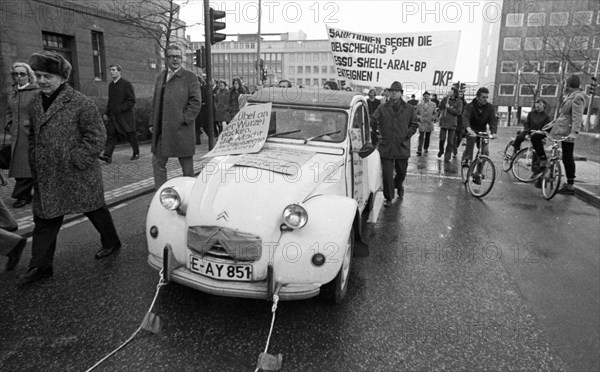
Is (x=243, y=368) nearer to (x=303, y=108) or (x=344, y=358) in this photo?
(x=344, y=358)

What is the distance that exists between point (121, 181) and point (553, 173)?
8.11 m

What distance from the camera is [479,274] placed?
4.39 meters

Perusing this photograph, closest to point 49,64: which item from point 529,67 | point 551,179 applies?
point 551,179

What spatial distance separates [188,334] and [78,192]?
1.85 m

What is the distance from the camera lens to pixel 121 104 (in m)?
9.80

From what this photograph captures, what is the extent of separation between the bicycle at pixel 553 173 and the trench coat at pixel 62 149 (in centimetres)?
764

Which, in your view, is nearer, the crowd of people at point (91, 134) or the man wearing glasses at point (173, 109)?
the crowd of people at point (91, 134)

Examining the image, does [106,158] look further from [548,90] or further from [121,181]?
[548,90]

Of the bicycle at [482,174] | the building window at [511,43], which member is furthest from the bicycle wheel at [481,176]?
the building window at [511,43]

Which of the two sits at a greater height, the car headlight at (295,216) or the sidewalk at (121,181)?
the car headlight at (295,216)

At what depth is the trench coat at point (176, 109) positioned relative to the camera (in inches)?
216

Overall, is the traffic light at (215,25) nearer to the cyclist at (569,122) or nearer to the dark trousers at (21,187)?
the dark trousers at (21,187)

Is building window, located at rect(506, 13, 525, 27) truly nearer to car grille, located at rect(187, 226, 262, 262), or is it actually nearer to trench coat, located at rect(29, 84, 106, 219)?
trench coat, located at rect(29, 84, 106, 219)

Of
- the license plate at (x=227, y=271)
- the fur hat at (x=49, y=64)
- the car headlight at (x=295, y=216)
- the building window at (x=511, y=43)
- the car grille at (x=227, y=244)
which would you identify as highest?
the building window at (x=511, y=43)
